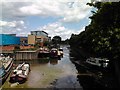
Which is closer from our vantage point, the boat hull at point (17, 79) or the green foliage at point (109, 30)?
the green foliage at point (109, 30)

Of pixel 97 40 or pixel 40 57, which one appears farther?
pixel 40 57

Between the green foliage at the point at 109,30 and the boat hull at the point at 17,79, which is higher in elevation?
the green foliage at the point at 109,30

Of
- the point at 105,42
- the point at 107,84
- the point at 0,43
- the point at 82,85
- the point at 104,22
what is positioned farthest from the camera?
the point at 0,43

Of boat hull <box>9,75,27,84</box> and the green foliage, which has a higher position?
the green foliage

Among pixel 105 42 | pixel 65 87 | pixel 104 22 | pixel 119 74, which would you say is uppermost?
pixel 104 22

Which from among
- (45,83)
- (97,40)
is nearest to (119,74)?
(97,40)

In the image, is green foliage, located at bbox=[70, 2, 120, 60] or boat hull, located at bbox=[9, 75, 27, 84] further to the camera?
boat hull, located at bbox=[9, 75, 27, 84]

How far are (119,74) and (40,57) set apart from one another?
2020 inches

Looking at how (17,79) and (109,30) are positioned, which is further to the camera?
(17,79)

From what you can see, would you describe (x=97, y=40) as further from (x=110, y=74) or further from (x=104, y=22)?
(x=110, y=74)

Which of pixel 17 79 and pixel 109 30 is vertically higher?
pixel 109 30

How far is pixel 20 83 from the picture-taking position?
35062 millimetres

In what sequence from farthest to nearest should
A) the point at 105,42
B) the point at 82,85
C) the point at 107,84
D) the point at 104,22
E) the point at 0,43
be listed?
the point at 0,43 → the point at 82,85 → the point at 107,84 → the point at 104,22 → the point at 105,42

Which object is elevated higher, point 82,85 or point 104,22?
point 104,22
